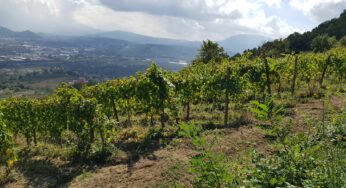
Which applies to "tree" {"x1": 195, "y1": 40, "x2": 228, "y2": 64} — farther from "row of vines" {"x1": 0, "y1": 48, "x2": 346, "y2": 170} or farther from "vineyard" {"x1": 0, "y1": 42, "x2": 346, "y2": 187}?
"row of vines" {"x1": 0, "y1": 48, "x2": 346, "y2": 170}

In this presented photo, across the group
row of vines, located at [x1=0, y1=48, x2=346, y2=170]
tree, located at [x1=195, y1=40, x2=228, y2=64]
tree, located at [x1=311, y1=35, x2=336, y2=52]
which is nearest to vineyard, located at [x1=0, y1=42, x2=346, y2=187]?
row of vines, located at [x1=0, y1=48, x2=346, y2=170]

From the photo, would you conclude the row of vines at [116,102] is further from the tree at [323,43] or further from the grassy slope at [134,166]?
the tree at [323,43]

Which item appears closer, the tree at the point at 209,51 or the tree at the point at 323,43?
the tree at the point at 209,51

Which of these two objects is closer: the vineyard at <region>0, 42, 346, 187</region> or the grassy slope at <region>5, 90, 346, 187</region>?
the grassy slope at <region>5, 90, 346, 187</region>

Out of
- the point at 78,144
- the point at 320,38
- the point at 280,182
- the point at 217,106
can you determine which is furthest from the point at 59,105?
the point at 320,38

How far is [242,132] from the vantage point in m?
13.5

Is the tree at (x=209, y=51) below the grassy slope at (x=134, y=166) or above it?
above

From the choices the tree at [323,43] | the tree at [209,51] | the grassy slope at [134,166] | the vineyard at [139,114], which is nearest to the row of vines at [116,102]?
the vineyard at [139,114]

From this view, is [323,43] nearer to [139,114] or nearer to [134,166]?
[139,114]

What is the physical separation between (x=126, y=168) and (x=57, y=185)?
2.10 meters

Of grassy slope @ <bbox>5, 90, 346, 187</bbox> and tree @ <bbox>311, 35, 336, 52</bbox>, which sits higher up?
tree @ <bbox>311, 35, 336, 52</bbox>

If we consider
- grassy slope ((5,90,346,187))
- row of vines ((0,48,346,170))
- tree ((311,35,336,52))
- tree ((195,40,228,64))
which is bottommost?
grassy slope ((5,90,346,187))

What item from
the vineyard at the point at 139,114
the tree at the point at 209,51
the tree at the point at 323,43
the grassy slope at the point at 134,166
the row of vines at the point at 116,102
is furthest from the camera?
the tree at the point at 323,43

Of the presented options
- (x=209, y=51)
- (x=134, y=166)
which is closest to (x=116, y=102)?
(x=134, y=166)
